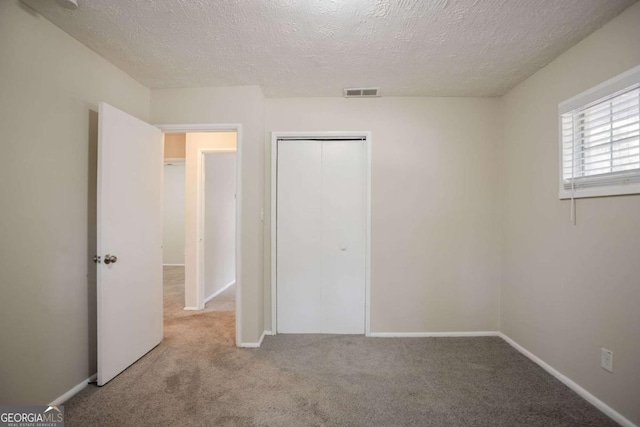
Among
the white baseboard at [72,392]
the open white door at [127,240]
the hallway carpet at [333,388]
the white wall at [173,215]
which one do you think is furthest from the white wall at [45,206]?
the white wall at [173,215]

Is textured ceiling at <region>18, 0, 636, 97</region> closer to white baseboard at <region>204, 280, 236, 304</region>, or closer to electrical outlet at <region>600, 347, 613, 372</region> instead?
electrical outlet at <region>600, 347, 613, 372</region>

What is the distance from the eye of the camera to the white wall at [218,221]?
164 inches

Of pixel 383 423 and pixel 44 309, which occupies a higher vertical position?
pixel 44 309

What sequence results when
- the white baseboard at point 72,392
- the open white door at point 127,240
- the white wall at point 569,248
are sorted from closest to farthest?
the white wall at point 569,248, the white baseboard at point 72,392, the open white door at point 127,240

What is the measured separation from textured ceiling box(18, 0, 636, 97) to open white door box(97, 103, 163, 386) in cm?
53

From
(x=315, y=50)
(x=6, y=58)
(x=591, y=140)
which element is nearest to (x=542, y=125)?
(x=591, y=140)

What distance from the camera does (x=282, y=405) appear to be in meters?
1.83

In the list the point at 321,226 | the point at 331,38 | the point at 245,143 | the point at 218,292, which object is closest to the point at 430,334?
the point at 321,226

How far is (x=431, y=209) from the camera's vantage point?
9.61ft

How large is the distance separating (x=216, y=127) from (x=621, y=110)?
9.83ft

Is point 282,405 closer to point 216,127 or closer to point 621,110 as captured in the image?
point 216,127

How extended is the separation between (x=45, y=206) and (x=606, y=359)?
145 inches

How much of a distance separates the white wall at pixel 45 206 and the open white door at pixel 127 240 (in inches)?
6.5

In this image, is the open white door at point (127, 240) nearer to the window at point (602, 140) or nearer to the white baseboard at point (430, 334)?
the white baseboard at point (430, 334)
